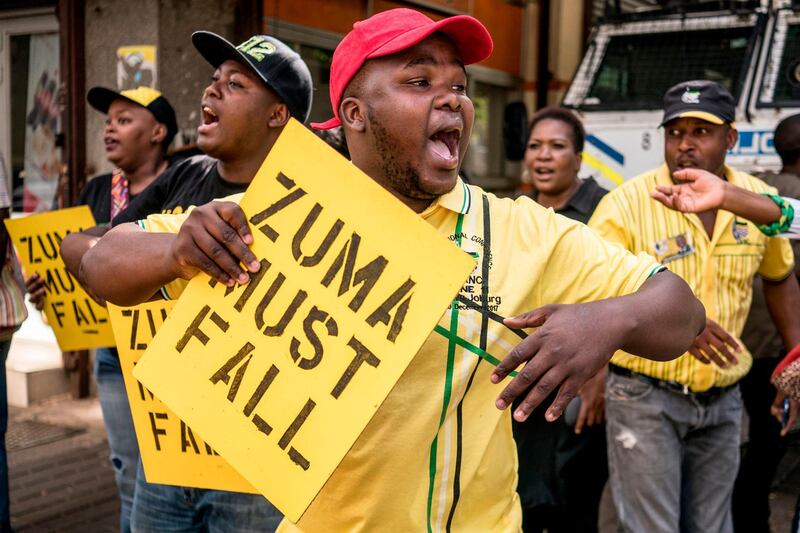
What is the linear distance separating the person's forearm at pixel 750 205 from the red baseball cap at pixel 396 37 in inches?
48.6

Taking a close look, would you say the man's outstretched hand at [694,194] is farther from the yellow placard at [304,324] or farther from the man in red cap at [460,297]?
the yellow placard at [304,324]

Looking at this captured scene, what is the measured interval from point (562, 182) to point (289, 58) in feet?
6.50

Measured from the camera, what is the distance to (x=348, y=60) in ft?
6.04

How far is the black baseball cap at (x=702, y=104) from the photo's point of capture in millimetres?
3449

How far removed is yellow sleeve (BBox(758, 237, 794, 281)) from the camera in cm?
345

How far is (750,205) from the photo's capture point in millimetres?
2824

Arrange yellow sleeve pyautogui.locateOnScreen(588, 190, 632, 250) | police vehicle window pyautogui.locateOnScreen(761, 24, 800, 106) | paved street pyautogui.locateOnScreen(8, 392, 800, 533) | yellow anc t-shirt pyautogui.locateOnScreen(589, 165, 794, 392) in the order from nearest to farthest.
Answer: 1. yellow anc t-shirt pyautogui.locateOnScreen(589, 165, 794, 392)
2. yellow sleeve pyautogui.locateOnScreen(588, 190, 632, 250)
3. paved street pyautogui.locateOnScreen(8, 392, 800, 533)
4. police vehicle window pyautogui.locateOnScreen(761, 24, 800, 106)

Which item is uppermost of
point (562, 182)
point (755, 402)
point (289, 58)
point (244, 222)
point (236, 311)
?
point (289, 58)

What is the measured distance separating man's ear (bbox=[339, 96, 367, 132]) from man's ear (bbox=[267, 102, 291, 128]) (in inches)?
41.2

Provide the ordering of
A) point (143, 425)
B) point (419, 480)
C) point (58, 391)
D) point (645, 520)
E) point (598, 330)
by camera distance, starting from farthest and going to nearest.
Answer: point (58, 391)
point (645, 520)
point (143, 425)
point (419, 480)
point (598, 330)

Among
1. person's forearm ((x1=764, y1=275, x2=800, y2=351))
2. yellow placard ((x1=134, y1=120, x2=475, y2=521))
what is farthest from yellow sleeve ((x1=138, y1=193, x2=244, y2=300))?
person's forearm ((x1=764, y1=275, x2=800, y2=351))

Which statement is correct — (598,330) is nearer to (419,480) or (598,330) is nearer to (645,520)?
(419,480)

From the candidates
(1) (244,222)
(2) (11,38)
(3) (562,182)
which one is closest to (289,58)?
(1) (244,222)

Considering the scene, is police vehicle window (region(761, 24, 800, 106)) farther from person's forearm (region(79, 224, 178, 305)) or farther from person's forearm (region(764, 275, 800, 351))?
person's forearm (region(79, 224, 178, 305))
